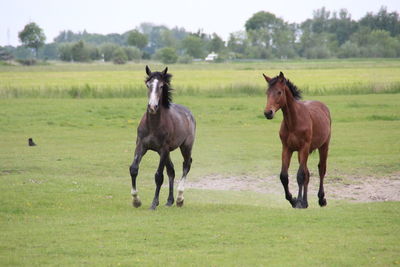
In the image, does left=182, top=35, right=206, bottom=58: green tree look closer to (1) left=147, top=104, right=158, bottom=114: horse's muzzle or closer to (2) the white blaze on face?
(2) the white blaze on face

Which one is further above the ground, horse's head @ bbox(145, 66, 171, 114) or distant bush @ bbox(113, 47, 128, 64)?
horse's head @ bbox(145, 66, 171, 114)

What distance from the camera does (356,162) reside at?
787 inches

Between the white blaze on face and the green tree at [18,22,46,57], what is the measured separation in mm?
121142

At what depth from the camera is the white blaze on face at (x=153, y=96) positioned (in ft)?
41.8

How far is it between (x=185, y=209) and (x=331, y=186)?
17.4 ft

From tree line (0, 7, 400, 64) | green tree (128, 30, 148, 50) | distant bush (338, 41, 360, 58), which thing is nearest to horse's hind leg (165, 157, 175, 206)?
tree line (0, 7, 400, 64)

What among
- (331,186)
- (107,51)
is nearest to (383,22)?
(107,51)

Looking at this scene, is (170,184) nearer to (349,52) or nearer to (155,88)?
(155,88)

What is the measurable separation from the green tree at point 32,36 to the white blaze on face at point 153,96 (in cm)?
12114

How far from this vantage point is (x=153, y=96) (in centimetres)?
1285

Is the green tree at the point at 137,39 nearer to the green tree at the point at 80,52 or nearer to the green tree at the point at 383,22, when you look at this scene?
the green tree at the point at 80,52

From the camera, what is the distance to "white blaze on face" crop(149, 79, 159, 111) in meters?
12.7

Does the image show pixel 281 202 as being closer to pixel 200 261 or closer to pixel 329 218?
pixel 329 218

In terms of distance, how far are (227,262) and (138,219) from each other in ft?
11.0
